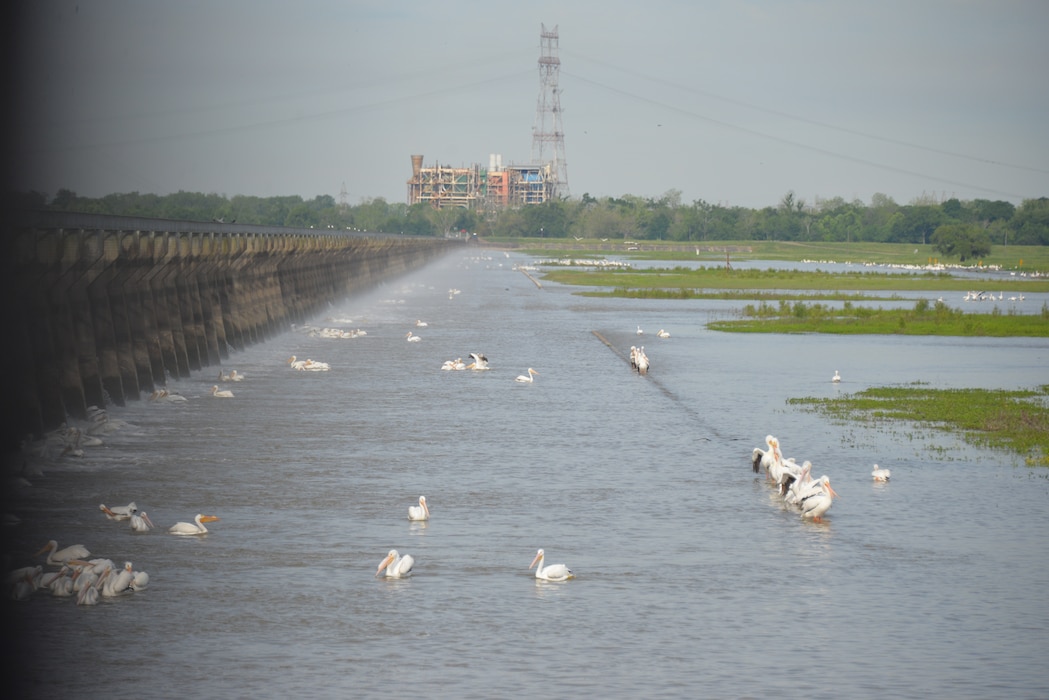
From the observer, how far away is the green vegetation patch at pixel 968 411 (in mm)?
28359

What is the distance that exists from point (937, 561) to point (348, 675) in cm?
851

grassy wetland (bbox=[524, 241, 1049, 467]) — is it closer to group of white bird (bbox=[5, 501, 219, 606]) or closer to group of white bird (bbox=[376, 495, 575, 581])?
group of white bird (bbox=[376, 495, 575, 581])

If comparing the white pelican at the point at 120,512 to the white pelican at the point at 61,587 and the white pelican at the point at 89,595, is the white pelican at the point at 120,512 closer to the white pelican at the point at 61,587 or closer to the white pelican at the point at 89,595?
the white pelican at the point at 61,587

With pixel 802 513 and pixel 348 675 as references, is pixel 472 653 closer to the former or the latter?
pixel 348 675

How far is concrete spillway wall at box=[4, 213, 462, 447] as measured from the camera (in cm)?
2792

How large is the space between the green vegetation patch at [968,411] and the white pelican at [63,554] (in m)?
16.7

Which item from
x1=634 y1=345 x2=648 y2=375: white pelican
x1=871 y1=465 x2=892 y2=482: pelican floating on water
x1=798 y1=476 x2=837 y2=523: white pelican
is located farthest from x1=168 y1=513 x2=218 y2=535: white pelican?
x1=634 y1=345 x2=648 y2=375: white pelican

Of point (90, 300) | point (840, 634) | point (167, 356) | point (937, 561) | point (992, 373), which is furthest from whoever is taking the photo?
point (992, 373)

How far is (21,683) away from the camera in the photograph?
13.3 meters

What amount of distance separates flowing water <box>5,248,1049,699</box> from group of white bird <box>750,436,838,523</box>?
9.2 inches

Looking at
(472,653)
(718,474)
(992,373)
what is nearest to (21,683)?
(472,653)

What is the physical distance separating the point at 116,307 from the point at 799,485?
20.1 metres

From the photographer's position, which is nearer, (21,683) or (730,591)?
(21,683)

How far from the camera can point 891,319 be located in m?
66.4
